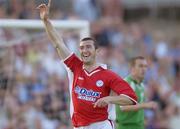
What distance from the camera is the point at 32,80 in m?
15.9

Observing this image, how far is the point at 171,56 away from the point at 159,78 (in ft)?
4.07

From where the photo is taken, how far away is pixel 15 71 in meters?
15.6

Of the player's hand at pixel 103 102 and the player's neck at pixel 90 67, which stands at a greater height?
the player's neck at pixel 90 67

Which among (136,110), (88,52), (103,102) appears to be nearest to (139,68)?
(136,110)

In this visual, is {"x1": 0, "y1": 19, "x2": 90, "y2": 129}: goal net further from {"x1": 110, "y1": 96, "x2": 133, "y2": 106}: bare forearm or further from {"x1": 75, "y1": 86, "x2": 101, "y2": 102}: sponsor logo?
{"x1": 110, "y1": 96, "x2": 133, "y2": 106}: bare forearm

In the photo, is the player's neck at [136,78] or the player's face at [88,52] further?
the player's neck at [136,78]

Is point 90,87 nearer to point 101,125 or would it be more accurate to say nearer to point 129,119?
point 101,125

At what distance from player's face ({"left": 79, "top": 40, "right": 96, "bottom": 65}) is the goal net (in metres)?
3.46

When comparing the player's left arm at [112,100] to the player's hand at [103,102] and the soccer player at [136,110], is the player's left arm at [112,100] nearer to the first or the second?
the player's hand at [103,102]

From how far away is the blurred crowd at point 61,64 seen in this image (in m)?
15.1

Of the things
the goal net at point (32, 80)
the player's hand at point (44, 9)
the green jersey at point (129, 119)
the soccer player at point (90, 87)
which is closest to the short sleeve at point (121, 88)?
the soccer player at point (90, 87)

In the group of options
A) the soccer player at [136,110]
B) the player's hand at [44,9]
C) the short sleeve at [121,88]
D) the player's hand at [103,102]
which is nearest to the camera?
Answer: the player's hand at [103,102]

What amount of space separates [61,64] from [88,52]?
6.42 meters

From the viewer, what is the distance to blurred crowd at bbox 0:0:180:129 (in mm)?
15078
